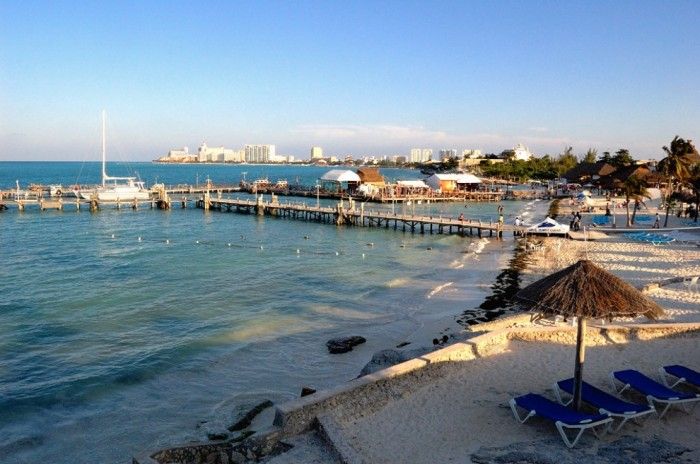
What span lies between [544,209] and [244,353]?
49085 millimetres

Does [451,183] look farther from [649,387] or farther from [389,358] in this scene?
[649,387]

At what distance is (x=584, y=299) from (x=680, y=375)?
129 inches

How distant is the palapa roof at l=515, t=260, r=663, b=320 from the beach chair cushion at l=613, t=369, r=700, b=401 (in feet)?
4.43

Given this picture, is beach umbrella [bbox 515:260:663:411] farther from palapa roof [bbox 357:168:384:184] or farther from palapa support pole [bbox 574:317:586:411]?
palapa roof [bbox 357:168:384:184]

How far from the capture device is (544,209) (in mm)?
59031

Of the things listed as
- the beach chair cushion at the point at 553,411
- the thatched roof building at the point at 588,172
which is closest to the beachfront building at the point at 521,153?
the thatched roof building at the point at 588,172

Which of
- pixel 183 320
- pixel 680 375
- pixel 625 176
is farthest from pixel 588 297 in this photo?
pixel 625 176

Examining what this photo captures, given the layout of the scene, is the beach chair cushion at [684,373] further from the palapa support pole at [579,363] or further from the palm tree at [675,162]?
the palm tree at [675,162]

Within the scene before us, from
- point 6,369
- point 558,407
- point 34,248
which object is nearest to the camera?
point 558,407

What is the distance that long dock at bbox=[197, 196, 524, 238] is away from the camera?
42094 millimetres

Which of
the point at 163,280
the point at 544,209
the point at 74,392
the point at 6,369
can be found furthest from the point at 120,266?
the point at 544,209

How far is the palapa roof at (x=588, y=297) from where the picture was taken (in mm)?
8500

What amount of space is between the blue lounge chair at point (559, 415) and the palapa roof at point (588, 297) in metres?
1.52

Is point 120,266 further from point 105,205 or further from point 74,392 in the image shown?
point 105,205
